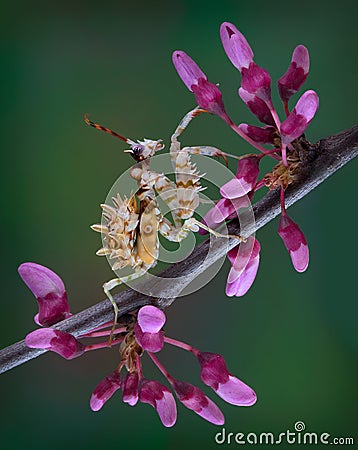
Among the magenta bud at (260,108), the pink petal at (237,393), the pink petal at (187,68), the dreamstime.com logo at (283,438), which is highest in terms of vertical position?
the pink petal at (187,68)

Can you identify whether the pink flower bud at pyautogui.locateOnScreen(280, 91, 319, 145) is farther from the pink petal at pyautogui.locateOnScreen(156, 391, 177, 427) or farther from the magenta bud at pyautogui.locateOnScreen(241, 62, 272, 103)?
the pink petal at pyautogui.locateOnScreen(156, 391, 177, 427)

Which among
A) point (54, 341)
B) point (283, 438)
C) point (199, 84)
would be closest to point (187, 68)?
point (199, 84)

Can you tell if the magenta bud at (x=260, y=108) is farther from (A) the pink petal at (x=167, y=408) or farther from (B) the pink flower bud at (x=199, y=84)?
(A) the pink petal at (x=167, y=408)

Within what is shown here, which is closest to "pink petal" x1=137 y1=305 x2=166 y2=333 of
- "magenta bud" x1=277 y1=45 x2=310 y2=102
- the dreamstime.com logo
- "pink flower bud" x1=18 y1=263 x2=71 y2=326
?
"pink flower bud" x1=18 y1=263 x2=71 y2=326

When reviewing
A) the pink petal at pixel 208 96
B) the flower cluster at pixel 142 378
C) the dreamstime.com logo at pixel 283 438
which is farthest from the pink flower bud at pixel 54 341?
the dreamstime.com logo at pixel 283 438

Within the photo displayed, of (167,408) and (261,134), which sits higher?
(261,134)

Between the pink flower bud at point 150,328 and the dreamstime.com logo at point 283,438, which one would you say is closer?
the pink flower bud at point 150,328

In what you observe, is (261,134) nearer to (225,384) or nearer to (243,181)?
(243,181)
